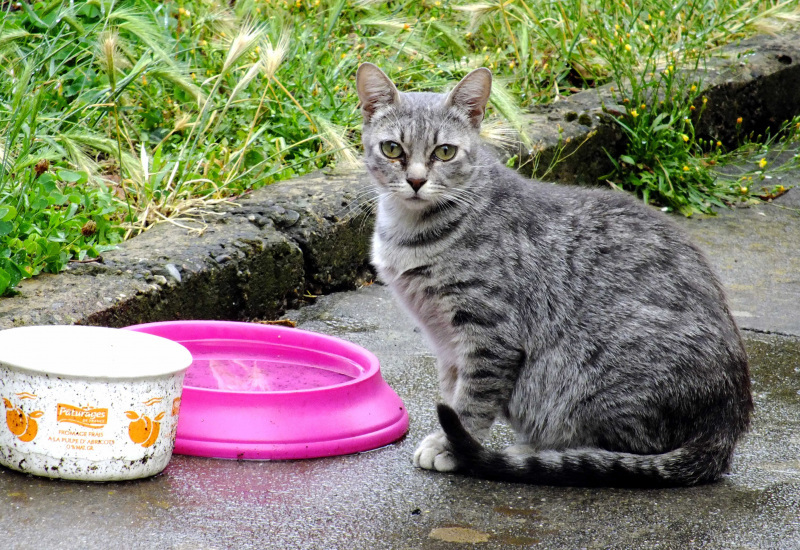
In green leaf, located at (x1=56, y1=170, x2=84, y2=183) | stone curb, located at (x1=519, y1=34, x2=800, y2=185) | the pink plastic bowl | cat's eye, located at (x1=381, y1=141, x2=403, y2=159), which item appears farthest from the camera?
stone curb, located at (x1=519, y1=34, x2=800, y2=185)

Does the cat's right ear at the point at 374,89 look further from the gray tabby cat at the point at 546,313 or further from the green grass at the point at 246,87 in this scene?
the green grass at the point at 246,87

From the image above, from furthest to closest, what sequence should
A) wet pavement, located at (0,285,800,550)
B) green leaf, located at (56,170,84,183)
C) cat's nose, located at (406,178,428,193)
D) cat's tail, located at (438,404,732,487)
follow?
1. green leaf, located at (56,170,84,183)
2. cat's nose, located at (406,178,428,193)
3. cat's tail, located at (438,404,732,487)
4. wet pavement, located at (0,285,800,550)

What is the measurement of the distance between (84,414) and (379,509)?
2.68 feet

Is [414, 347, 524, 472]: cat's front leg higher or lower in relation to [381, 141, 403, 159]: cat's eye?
lower

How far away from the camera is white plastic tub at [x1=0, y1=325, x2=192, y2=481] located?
2.28 m

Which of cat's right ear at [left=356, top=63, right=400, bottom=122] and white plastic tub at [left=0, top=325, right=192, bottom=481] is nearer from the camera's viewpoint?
white plastic tub at [left=0, top=325, right=192, bottom=481]

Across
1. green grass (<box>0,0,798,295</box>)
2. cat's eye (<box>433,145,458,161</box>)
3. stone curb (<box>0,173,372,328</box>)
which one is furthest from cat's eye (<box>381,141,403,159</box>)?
green grass (<box>0,0,798,295</box>)

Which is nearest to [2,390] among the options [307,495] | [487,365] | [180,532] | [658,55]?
[180,532]

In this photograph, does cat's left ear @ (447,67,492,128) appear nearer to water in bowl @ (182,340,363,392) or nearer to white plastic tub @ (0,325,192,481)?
water in bowl @ (182,340,363,392)

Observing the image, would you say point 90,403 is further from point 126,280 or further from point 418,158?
point 418,158

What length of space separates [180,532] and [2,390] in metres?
0.63

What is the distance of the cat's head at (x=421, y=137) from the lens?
9.82 feet

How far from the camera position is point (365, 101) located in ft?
10.6

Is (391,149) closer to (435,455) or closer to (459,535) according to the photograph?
(435,455)
